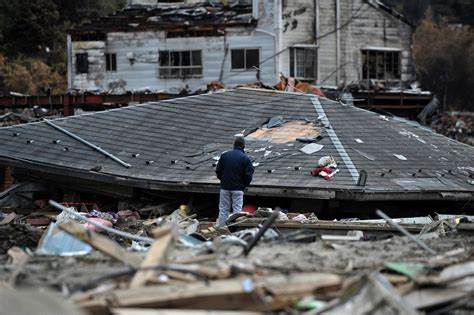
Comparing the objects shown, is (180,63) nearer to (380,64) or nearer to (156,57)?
(156,57)

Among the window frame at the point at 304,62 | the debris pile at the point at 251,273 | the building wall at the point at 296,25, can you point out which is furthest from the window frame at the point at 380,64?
the debris pile at the point at 251,273

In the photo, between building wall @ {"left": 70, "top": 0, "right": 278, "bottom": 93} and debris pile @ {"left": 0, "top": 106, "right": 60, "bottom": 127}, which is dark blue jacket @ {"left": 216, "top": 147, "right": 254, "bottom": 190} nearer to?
debris pile @ {"left": 0, "top": 106, "right": 60, "bottom": 127}

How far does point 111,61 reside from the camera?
36.4 meters

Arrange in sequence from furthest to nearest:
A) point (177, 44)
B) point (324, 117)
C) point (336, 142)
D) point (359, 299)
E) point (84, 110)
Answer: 1. point (177, 44)
2. point (84, 110)
3. point (324, 117)
4. point (336, 142)
5. point (359, 299)

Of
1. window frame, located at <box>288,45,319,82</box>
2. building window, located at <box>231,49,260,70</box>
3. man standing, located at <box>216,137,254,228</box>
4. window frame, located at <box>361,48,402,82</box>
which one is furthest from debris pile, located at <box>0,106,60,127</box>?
window frame, located at <box>361,48,402,82</box>

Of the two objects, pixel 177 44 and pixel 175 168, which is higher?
pixel 177 44

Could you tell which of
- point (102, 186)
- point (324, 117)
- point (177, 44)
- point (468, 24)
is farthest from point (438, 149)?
point (468, 24)

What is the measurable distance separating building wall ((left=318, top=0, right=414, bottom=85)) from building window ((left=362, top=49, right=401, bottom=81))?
0.74 feet

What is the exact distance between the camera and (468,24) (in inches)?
2360

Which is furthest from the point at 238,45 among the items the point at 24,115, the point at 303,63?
the point at 24,115

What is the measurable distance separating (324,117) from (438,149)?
2430mm

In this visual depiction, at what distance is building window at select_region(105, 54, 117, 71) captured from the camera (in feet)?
119

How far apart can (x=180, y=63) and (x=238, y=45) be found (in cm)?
239

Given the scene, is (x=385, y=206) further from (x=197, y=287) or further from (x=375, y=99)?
(x=375, y=99)
